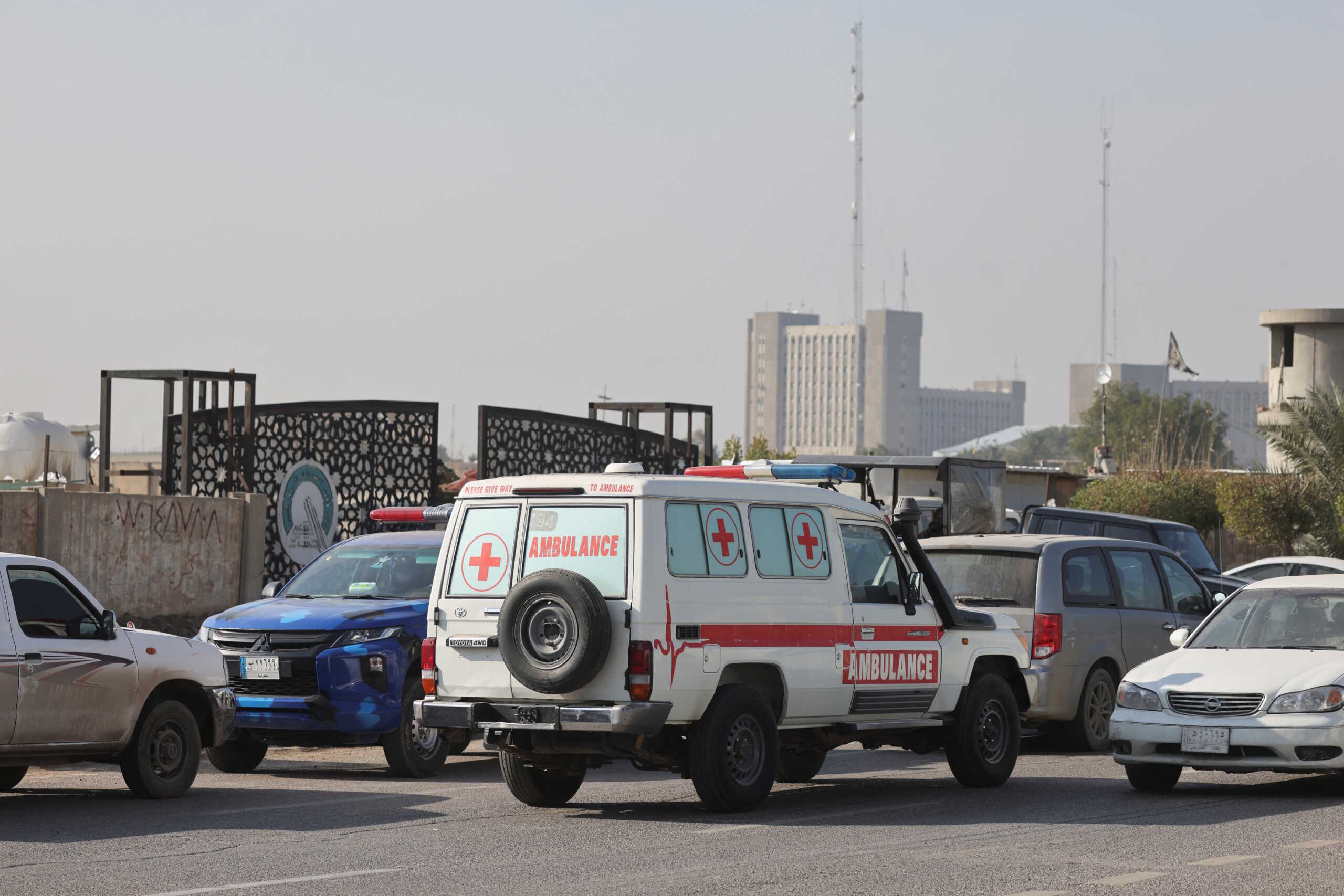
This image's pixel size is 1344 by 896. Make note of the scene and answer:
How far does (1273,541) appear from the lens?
41.7 metres

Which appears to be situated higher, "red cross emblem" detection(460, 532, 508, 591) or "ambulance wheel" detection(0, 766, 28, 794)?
"red cross emblem" detection(460, 532, 508, 591)

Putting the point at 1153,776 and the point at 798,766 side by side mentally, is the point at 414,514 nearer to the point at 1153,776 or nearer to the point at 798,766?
the point at 798,766

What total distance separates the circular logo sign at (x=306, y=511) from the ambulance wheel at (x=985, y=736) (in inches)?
530

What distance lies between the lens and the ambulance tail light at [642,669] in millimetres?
10547

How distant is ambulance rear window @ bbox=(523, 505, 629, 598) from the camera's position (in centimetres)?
1077

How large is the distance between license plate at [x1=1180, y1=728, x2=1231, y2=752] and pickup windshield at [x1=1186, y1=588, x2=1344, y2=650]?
3.74 ft

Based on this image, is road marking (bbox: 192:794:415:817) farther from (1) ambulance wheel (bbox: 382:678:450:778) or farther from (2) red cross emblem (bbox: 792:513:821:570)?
(2) red cross emblem (bbox: 792:513:821:570)

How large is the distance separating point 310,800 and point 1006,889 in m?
5.47

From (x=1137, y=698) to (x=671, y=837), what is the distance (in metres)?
3.89

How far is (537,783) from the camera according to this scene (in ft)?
38.6

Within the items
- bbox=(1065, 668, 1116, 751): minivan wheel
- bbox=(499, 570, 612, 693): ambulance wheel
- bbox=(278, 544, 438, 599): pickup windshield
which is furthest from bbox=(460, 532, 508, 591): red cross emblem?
bbox=(1065, 668, 1116, 751): minivan wheel

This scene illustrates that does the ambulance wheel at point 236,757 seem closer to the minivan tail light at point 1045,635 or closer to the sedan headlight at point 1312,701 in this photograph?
the minivan tail light at point 1045,635

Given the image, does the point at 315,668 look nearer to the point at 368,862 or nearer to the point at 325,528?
the point at 368,862

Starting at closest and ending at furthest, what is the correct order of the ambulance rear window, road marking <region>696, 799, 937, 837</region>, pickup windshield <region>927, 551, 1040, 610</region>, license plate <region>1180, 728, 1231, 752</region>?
road marking <region>696, 799, 937, 837</region>, the ambulance rear window, license plate <region>1180, 728, 1231, 752</region>, pickup windshield <region>927, 551, 1040, 610</region>
